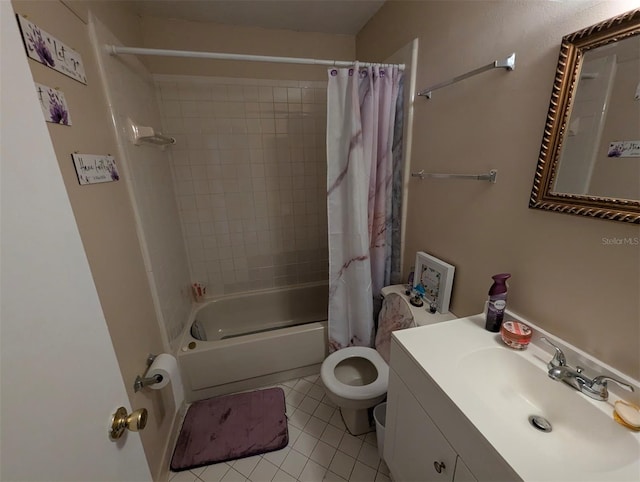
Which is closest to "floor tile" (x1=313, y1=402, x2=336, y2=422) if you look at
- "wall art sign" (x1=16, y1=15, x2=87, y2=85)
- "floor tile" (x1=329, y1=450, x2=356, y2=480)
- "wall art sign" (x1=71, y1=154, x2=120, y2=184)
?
"floor tile" (x1=329, y1=450, x2=356, y2=480)

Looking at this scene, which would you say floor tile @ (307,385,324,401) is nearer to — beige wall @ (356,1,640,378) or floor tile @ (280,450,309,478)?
floor tile @ (280,450,309,478)

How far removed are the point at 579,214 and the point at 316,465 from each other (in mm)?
1574

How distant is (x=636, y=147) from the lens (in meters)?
0.65

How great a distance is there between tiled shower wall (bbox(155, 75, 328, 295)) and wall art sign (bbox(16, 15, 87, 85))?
103cm

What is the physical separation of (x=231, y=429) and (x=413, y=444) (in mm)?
1096

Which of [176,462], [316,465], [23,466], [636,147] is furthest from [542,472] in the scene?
[176,462]

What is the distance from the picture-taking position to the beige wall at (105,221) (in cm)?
84

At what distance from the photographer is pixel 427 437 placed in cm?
88

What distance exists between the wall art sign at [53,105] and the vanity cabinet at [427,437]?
1.33 meters

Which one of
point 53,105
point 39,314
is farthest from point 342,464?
point 53,105

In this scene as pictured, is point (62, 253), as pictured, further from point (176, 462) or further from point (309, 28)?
point (309, 28)

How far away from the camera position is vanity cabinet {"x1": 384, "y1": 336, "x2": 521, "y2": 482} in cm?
66

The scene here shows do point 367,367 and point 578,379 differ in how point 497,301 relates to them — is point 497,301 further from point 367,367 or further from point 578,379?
point 367,367

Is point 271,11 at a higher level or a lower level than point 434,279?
higher
